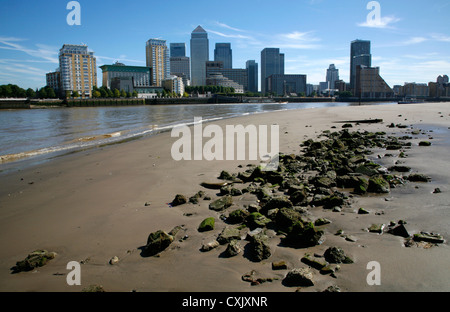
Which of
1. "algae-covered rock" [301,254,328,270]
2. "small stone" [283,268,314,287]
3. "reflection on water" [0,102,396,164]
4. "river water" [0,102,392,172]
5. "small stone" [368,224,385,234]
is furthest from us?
"reflection on water" [0,102,396,164]

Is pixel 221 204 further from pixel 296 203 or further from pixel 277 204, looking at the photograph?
pixel 296 203

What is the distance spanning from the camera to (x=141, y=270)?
3289 millimetres

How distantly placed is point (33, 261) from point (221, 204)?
9.00ft

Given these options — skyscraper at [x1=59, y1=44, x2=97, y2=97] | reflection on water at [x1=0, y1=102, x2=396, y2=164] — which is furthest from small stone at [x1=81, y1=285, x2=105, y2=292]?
skyscraper at [x1=59, y1=44, x2=97, y2=97]

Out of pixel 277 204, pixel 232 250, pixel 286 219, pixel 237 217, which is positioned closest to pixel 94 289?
pixel 232 250

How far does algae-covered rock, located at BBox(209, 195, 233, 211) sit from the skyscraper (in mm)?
186576

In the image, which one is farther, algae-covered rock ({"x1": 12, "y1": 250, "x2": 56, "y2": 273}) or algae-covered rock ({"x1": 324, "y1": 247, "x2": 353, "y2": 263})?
algae-covered rock ({"x1": 12, "y1": 250, "x2": 56, "y2": 273})

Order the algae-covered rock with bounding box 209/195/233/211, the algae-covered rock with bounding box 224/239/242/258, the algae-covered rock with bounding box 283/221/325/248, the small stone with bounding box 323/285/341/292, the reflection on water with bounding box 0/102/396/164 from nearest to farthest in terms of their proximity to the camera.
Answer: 1. the small stone with bounding box 323/285/341/292
2. the algae-covered rock with bounding box 224/239/242/258
3. the algae-covered rock with bounding box 283/221/325/248
4. the algae-covered rock with bounding box 209/195/233/211
5. the reflection on water with bounding box 0/102/396/164

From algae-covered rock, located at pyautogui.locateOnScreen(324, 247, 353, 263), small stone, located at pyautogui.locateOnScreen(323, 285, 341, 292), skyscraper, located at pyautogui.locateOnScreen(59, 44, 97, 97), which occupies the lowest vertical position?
small stone, located at pyautogui.locateOnScreen(323, 285, 341, 292)

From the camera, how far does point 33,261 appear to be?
354cm

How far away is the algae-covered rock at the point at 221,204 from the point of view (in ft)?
16.5

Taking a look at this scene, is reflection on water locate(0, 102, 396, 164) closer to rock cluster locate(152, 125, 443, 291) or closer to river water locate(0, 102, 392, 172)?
river water locate(0, 102, 392, 172)

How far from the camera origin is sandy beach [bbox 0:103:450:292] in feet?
9.78
